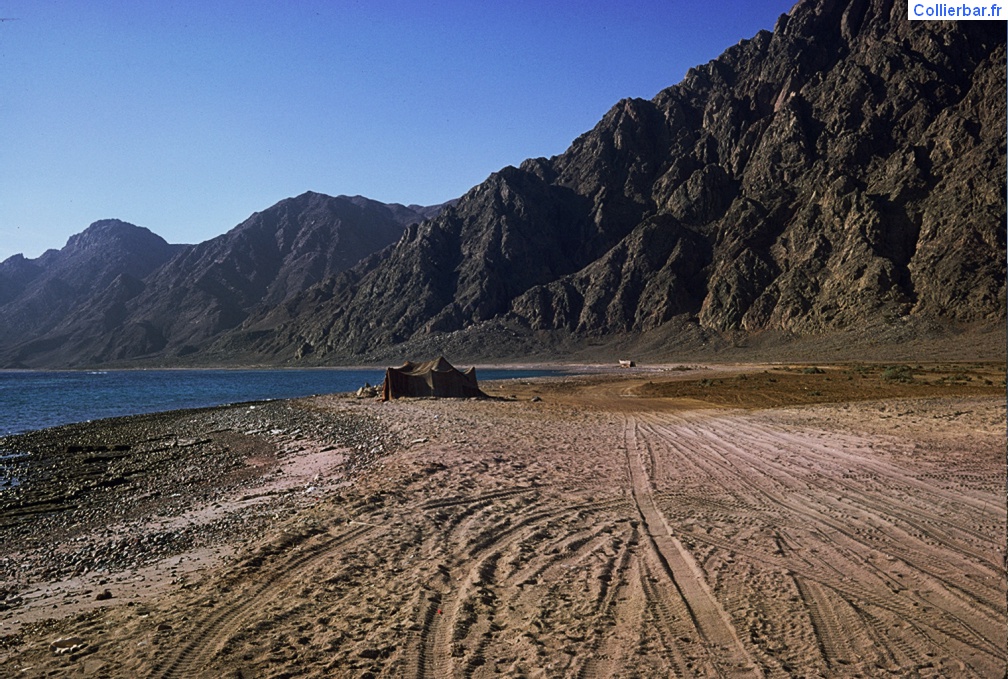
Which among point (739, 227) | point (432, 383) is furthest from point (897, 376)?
point (739, 227)

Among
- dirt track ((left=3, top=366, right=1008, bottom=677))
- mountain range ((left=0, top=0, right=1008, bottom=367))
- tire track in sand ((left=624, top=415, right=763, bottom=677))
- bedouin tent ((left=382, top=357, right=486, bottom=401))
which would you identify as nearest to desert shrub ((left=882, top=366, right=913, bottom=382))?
bedouin tent ((left=382, top=357, right=486, bottom=401))

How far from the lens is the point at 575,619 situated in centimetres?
586

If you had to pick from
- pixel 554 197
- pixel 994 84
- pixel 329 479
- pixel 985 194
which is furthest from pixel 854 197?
pixel 329 479

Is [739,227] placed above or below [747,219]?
below

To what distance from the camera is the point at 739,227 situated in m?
117

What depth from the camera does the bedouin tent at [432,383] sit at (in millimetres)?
36938

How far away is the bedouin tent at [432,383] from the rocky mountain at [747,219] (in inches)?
2783

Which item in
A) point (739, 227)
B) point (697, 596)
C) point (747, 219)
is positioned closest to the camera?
point (697, 596)

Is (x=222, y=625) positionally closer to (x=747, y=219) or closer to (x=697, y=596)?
(x=697, y=596)

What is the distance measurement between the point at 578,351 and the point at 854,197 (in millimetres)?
58424

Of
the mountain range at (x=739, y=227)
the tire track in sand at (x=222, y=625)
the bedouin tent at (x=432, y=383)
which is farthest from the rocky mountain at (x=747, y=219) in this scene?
the tire track in sand at (x=222, y=625)

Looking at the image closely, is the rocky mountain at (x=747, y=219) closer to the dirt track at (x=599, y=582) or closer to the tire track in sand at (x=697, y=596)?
the dirt track at (x=599, y=582)

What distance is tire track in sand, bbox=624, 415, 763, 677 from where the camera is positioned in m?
5.01

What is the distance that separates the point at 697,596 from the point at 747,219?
123373 mm
